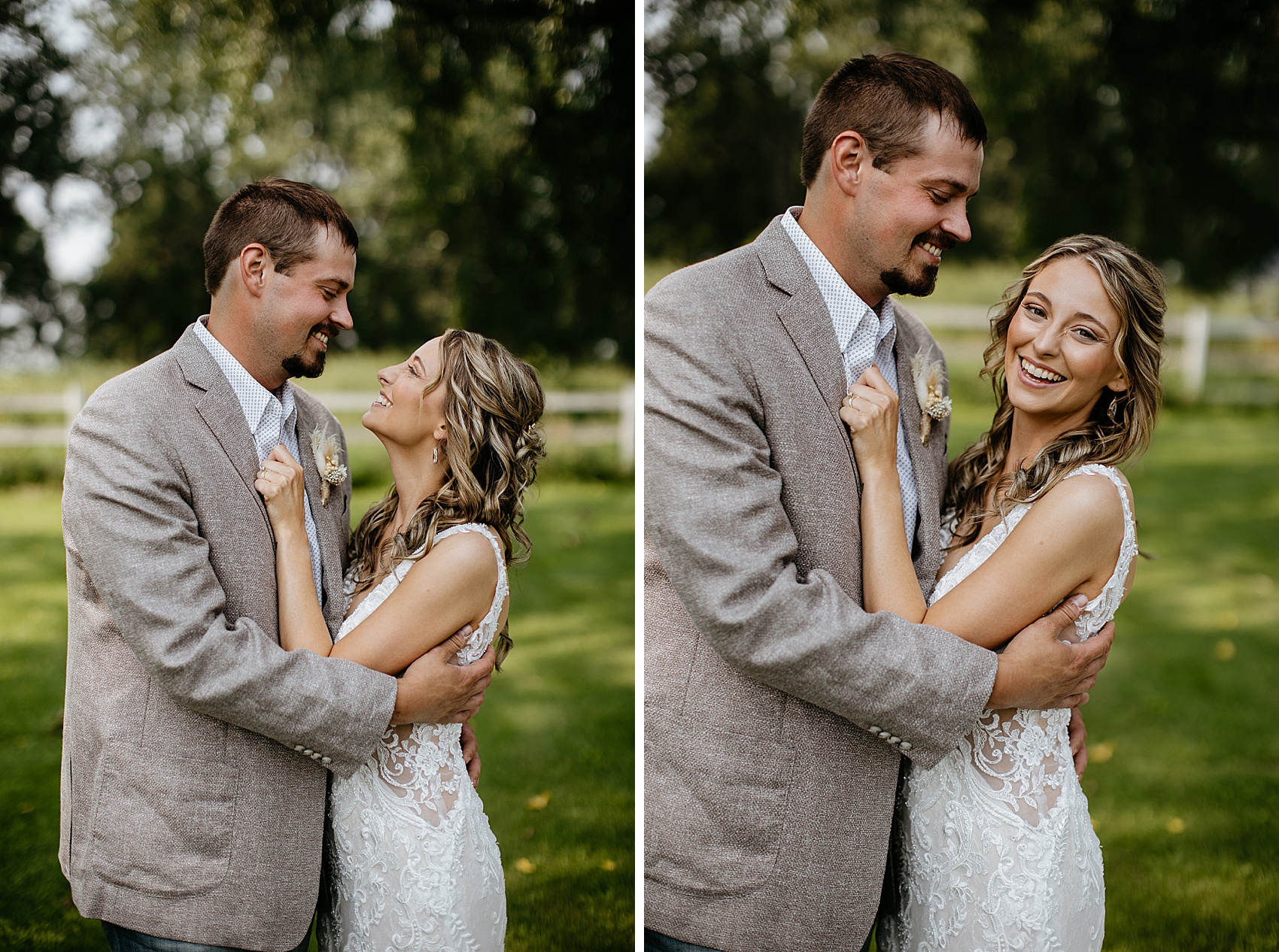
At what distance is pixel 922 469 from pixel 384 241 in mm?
4479

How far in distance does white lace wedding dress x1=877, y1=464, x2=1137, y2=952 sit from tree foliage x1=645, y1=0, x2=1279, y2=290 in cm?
349

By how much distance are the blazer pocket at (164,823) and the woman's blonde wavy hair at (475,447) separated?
52 cm

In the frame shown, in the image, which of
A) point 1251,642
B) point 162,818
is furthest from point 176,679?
point 1251,642

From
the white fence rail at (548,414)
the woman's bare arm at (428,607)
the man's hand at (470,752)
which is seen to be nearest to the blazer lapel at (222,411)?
the woman's bare arm at (428,607)

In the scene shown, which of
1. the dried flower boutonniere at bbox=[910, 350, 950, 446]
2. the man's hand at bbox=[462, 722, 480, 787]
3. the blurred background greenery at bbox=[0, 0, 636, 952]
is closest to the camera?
the dried flower boutonniere at bbox=[910, 350, 950, 446]

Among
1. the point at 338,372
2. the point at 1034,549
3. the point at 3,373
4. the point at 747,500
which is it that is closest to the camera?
the point at 747,500

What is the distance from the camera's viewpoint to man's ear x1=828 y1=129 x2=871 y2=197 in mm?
2006

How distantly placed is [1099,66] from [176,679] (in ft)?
20.4

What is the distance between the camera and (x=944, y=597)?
1945mm

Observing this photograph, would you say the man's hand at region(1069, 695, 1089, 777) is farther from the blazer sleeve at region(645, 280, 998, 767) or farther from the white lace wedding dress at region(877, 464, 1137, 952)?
the blazer sleeve at region(645, 280, 998, 767)

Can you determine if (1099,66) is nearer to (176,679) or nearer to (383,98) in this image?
(383,98)

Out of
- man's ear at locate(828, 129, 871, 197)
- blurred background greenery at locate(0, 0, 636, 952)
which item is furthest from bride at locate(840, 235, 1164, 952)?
blurred background greenery at locate(0, 0, 636, 952)

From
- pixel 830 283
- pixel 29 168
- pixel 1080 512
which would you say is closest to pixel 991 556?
pixel 1080 512

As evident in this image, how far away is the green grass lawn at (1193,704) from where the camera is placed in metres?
3.62
